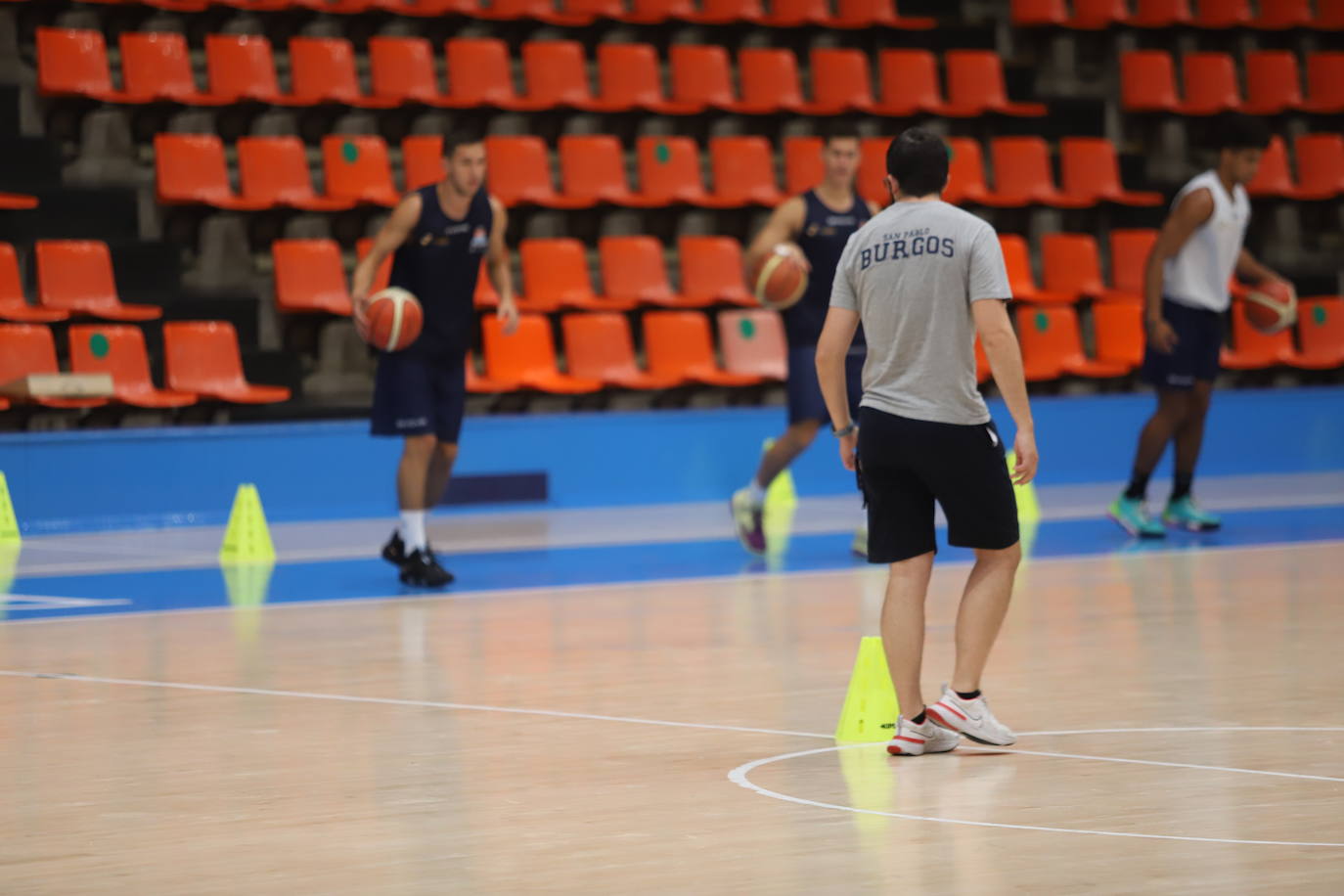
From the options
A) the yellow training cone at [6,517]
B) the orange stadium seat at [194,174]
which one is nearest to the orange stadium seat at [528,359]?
the orange stadium seat at [194,174]

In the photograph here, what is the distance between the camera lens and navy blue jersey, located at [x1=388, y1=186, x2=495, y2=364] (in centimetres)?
914

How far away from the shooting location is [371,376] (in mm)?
13203

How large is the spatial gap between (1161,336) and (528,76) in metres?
5.73

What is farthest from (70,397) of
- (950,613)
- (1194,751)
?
(1194,751)

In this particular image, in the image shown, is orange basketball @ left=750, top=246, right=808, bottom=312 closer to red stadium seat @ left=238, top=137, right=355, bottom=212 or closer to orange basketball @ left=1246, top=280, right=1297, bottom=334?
orange basketball @ left=1246, top=280, right=1297, bottom=334

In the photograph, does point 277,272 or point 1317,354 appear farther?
point 1317,354

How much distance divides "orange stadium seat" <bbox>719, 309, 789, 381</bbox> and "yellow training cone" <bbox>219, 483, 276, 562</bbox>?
4.27m

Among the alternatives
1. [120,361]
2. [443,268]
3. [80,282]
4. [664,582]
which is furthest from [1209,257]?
[80,282]

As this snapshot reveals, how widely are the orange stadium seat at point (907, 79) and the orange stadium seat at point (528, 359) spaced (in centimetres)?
392

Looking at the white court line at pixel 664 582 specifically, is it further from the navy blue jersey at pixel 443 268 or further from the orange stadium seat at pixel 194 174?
the orange stadium seat at pixel 194 174

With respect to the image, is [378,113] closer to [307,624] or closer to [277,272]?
[277,272]

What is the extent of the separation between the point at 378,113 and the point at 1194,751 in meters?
10.1

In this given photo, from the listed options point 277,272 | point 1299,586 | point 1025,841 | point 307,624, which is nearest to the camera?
point 1025,841

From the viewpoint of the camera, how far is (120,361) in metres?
12.0
